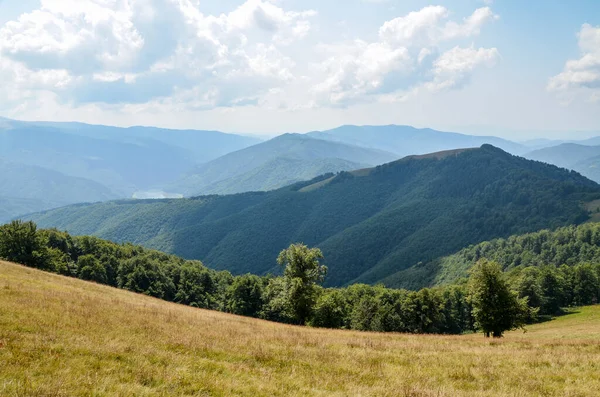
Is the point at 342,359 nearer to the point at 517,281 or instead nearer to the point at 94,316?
the point at 94,316

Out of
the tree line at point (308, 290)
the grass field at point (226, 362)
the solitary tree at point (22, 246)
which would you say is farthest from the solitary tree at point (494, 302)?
the solitary tree at point (22, 246)

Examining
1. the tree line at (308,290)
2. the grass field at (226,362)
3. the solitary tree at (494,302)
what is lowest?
the tree line at (308,290)

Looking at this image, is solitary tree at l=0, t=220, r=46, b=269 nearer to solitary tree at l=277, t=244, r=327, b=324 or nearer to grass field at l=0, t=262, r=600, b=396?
solitary tree at l=277, t=244, r=327, b=324

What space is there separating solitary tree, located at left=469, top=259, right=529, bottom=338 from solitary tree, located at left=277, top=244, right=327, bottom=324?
17322 mm

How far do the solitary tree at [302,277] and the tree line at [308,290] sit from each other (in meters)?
0.13

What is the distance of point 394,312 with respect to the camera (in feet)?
268

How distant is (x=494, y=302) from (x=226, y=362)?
3540cm

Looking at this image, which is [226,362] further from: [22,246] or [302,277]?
[22,246]

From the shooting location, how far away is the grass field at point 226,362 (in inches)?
384

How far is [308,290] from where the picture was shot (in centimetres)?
4584

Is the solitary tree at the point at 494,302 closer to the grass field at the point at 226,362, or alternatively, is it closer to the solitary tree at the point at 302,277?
the solitary tree at the point at 302,277

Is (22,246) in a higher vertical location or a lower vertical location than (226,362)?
lower

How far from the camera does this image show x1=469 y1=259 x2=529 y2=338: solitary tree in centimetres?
3878

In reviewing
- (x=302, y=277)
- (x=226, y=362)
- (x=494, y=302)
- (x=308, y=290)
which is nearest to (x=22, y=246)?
(x=302, y=277)
